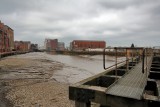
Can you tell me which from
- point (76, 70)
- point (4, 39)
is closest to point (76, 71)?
point (76, 70)

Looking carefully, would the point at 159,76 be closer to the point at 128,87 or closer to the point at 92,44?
the point at 128,87

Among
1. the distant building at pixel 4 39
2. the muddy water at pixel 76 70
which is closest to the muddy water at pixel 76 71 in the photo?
the muddy water at pixel 76 70

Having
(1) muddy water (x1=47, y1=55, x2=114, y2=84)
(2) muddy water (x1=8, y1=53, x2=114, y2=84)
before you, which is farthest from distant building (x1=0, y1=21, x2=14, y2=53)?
(1) muddy water (x1=47, y1=55, x2=114, y2=84)

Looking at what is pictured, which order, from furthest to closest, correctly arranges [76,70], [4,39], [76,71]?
[4,39], [76,70], [76,71]

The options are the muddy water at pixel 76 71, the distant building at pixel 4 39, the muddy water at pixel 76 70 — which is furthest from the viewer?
the distant building at pixel 4 39

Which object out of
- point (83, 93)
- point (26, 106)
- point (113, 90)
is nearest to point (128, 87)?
point (113, 90)

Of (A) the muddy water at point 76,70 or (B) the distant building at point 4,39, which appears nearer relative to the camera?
(A) the muddy water at point 76,70

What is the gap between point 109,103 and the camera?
4.55 meters

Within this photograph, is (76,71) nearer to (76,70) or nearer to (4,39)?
(76,70)

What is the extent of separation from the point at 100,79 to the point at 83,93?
87.1 inches

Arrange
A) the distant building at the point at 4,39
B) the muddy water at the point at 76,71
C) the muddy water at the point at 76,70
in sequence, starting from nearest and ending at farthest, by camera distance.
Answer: the muddy water at the point at 76,71
the muddy water at the point at 76,70
the distant building at the point at 4,39

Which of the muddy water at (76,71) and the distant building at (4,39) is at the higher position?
the distant building at (4,39)

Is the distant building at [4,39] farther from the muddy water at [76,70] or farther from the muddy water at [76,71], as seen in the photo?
the muddy water at [76,71]

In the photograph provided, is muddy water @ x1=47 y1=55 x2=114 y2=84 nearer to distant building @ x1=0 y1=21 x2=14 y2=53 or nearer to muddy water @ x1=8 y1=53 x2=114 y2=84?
muddy water @ x1=8 y1=53 x2=114 y2=84
